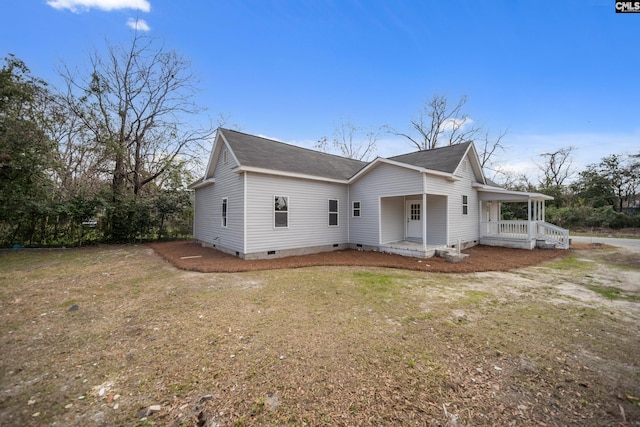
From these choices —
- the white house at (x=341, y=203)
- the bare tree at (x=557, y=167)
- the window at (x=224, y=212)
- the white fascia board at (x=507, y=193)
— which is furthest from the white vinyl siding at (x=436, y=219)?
the bare tree at (x=557, y=167)

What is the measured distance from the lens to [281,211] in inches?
415

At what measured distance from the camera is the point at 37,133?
11.3 m

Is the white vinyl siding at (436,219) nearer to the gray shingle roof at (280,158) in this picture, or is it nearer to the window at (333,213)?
the gray shingle roof at (280,158)

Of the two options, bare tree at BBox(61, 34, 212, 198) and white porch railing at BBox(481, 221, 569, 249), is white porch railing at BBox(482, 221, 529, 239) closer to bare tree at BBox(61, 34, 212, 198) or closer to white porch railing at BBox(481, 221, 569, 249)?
white porch railing at BBox(481, 221, 569, 249)

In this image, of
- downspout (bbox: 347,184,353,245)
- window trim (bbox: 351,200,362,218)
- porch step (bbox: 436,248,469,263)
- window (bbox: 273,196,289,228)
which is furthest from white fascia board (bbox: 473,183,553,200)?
window (bbox: 273,196,289,228)

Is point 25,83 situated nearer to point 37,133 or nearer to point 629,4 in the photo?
point 37,133

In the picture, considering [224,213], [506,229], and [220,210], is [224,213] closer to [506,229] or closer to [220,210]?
[220,210]

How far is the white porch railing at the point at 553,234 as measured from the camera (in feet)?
42.7

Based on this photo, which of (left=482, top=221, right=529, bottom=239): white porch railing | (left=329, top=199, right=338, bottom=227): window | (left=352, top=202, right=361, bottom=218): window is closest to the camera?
(left=329, top=199, right=338, bottom=227): window

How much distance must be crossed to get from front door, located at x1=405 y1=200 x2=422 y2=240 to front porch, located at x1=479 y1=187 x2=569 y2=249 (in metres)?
4.26

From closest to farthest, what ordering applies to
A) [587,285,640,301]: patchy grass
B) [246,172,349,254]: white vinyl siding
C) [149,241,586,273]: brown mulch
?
[587,285,640,301]: patchy grass < [149,241,586,273]: brown mulch < [246,172,349,254]: white vinyl siding

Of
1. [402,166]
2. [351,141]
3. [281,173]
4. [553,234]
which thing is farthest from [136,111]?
[553,234]

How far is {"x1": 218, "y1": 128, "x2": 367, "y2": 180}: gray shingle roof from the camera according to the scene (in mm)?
10227

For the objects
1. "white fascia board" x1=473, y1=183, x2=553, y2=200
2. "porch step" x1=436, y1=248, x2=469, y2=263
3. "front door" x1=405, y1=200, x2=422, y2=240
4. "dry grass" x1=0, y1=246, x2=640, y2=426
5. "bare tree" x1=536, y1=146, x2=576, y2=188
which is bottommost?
"dry grass" x1=0, y1=246, x2=640, y2=426
